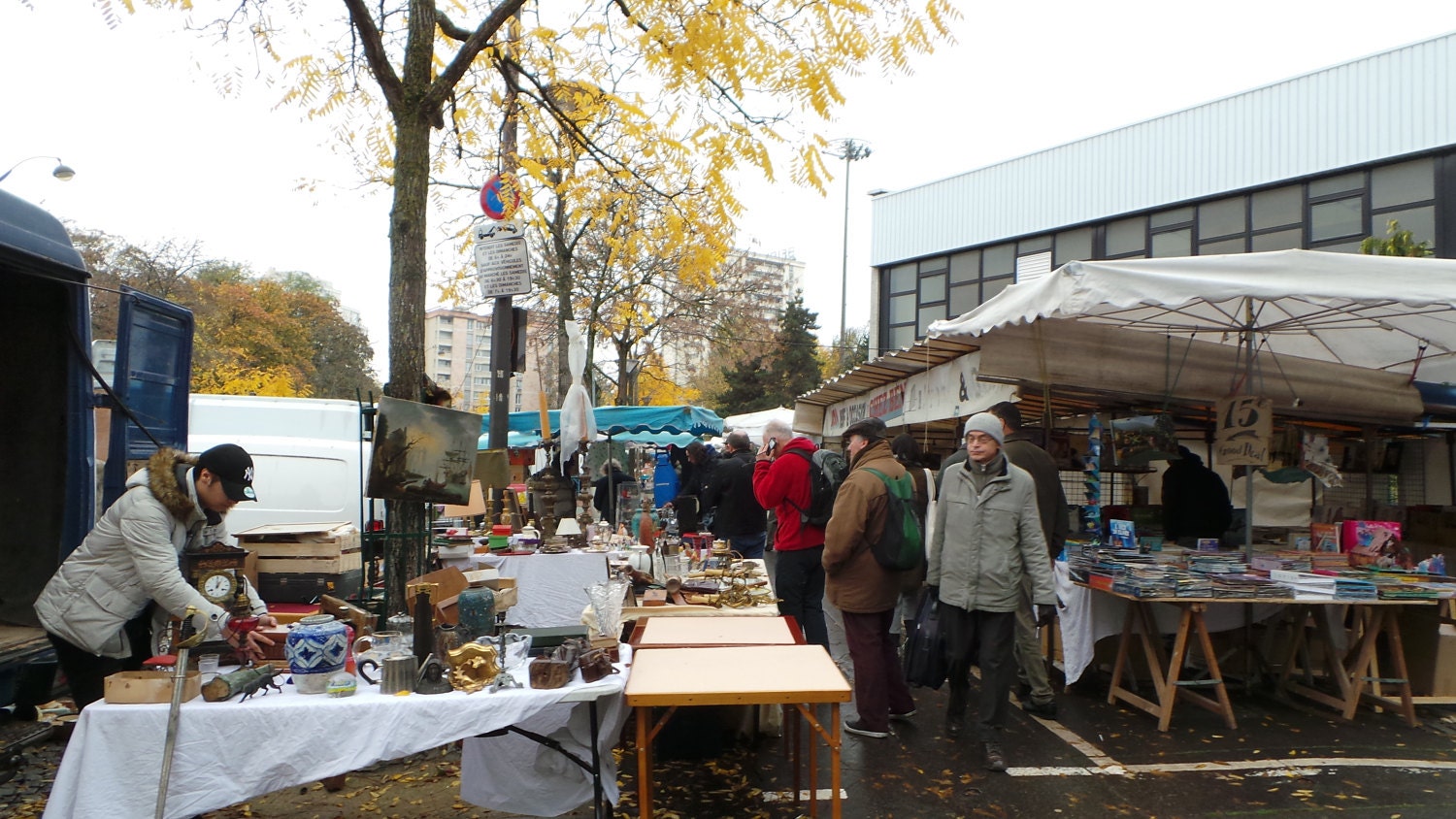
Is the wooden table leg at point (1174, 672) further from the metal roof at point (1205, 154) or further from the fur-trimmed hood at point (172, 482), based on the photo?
the metal roof at point (1205, 154)

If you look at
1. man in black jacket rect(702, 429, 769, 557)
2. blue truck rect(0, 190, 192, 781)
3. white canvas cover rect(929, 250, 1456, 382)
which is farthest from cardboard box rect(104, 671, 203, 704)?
man in black jacket rect(702, 429, 769, 557)

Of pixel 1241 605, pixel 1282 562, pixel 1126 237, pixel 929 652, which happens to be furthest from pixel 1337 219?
pixel 929 652

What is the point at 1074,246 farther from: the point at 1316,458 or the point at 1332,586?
the point at 1332,586

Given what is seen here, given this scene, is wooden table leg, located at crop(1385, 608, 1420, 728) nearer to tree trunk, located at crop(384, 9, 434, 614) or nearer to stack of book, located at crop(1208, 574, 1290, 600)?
stack of book, located at crop(1208, 574, 1290, 600)

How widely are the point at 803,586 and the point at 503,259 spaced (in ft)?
11.2

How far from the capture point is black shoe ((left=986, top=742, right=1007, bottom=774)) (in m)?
4.70

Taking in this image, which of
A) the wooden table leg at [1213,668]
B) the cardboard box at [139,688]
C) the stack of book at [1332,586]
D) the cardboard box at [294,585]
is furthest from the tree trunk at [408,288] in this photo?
the stack of book at [1332,586]

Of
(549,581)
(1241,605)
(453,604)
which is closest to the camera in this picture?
(453,604)

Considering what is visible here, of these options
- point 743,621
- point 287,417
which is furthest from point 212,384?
point 743,621

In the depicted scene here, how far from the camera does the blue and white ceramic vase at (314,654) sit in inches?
124

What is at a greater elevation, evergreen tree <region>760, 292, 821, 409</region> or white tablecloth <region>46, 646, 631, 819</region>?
evergreen tree <region>760, 292, 821, 409</region>

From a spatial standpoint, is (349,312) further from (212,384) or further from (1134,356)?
(1134,356)

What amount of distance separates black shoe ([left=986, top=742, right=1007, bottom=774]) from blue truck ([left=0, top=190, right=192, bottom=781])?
5110 millimetres

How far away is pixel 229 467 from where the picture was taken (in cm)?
366
